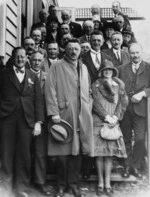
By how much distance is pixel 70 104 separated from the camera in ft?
12.7

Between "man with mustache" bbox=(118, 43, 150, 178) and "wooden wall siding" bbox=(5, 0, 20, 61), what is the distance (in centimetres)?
158

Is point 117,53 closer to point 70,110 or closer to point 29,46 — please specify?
point 29,46

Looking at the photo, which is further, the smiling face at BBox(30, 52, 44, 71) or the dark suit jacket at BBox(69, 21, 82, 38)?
the dark suit jacket at BBox(69, 21, 82, 38)

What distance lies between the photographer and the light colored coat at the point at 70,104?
381 cm

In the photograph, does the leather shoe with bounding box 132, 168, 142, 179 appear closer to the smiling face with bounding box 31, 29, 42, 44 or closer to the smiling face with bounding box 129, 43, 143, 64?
the smiling face with bounding box 129, 43, 143, 64

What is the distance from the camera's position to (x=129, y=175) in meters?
4.18

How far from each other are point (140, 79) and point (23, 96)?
154 centimetres

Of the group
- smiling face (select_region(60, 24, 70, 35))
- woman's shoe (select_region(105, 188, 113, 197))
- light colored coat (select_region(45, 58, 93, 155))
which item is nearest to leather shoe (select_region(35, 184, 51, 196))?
light colored coat (select_region(45, 58, 93, 155))

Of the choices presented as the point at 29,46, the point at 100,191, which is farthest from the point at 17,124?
the point at 29,46

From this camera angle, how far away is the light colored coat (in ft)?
12.5

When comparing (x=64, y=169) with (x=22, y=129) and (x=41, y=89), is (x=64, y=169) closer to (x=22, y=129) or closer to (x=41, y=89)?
(x=22, y=129)

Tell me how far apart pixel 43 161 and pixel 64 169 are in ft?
0.86

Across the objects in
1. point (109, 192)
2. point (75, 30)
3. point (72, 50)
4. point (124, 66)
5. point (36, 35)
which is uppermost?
point (75, 30)

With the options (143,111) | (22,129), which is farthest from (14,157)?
(143,111)
